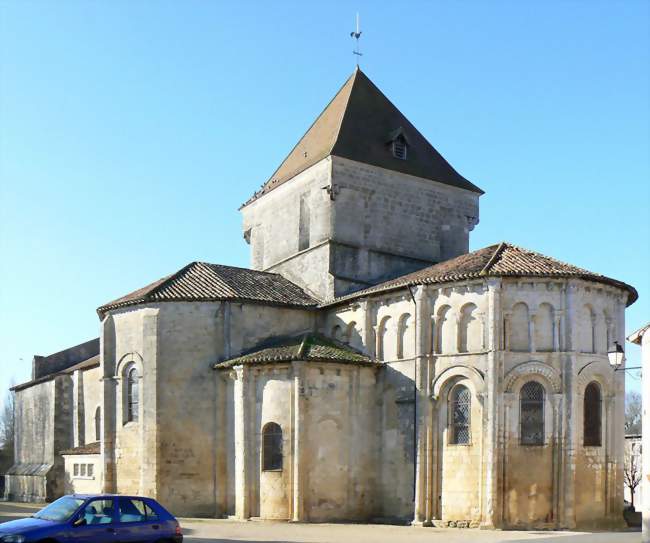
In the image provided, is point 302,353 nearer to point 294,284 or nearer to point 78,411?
point 294,284

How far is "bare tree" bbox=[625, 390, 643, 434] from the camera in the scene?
82125 mm

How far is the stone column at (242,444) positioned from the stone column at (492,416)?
297 inches

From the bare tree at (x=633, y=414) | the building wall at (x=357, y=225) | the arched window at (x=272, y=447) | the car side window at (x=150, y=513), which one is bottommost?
the bare tree at (x=633, y=414)

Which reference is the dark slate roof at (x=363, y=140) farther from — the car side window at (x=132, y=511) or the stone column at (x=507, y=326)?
the car side window at (x=132, y=511)

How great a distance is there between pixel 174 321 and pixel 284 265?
7.28 m

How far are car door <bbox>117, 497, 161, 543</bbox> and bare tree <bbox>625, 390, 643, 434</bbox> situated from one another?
71.7 meters

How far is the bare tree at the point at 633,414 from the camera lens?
3233 inches

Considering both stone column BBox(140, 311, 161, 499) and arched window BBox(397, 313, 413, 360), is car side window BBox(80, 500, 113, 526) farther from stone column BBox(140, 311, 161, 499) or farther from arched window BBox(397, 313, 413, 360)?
arched window BBox(397, 313, 413, 360)

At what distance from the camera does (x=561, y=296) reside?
24.8 meters

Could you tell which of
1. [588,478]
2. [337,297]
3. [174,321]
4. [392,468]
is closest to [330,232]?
[337,297]

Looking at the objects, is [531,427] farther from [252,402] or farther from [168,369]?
[168,369]

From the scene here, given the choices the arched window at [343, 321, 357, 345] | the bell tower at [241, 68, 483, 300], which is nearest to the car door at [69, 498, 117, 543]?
the arched window at [343, 321, 357, 345]

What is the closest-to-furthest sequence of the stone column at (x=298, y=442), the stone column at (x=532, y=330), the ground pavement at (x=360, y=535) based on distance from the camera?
the ground pavement at (x=360, y=535)
the stone column at (x=532, y=330)
the stone column at (x=298, y=442)

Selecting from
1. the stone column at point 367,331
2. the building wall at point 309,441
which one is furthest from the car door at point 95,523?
the stone column at point 367,331
